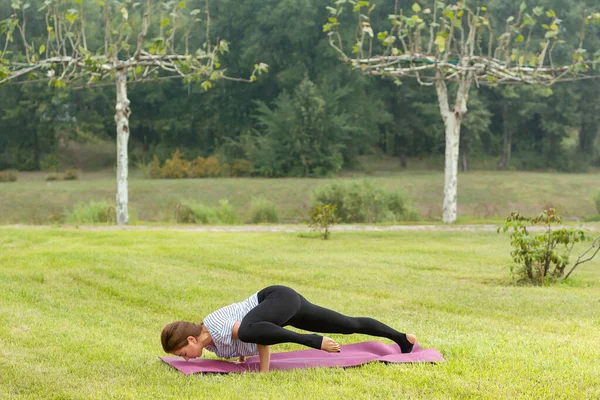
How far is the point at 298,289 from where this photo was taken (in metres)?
10.7

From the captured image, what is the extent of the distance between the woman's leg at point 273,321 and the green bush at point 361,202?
55.6 ft

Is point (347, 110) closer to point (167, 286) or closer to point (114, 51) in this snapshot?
point (114, 51)

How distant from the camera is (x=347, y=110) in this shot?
41688 millimetres

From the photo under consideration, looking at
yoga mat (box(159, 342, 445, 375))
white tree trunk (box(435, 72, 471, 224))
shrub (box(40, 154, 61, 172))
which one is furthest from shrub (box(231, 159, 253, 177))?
yoga mat (box(159, 342, 445, 375))

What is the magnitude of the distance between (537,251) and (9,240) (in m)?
10.1

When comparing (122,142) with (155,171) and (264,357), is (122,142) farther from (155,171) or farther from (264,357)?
(155,171)

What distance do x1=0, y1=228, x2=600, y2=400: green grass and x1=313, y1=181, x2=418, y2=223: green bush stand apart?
515cm

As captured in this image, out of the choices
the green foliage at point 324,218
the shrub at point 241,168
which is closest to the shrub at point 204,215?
the green foliage at point 324,218

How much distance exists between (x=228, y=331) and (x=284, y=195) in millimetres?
24601

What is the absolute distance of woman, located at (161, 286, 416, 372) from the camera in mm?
5609

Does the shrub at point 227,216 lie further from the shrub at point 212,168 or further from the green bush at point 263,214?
the shrub at point 212,168

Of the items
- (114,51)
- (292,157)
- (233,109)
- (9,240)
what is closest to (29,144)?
(233,109)

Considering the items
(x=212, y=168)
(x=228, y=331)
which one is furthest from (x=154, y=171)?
(x=228, y=331)

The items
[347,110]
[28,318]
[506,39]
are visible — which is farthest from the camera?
[347,110]
